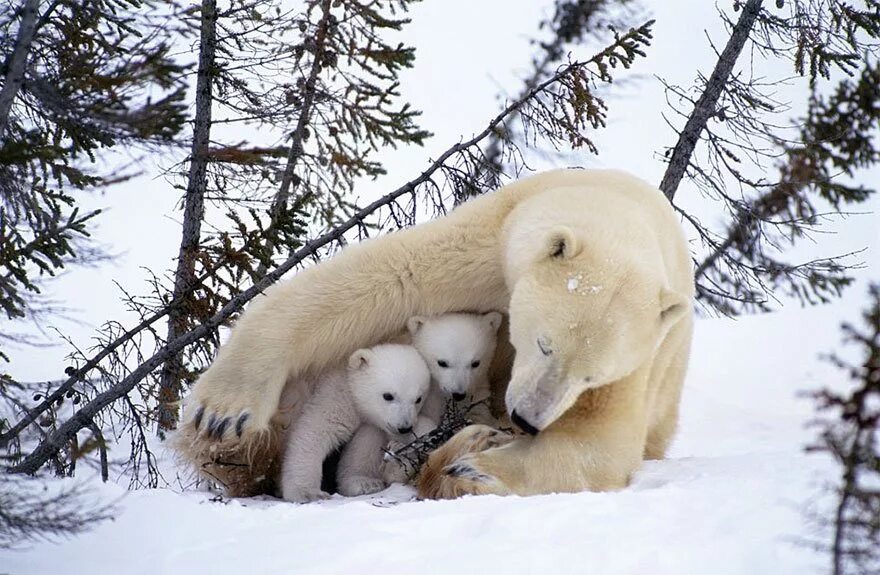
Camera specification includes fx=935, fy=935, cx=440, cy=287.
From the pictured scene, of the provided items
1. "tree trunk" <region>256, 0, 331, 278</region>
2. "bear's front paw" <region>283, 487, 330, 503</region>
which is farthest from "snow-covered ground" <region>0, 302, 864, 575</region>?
"tree trunk" <region>256, 0, 331, 278</region>

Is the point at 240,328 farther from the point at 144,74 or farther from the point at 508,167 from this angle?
the point at 508,167

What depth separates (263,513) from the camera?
10.7 feet

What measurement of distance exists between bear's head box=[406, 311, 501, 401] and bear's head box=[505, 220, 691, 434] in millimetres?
699

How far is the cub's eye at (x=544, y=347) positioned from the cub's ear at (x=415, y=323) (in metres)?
1.18

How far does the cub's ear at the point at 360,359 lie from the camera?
4.70 m

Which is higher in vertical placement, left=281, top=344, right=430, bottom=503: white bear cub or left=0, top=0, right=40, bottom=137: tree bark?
left=0, top=0, right=40, bottom=137: tree bark

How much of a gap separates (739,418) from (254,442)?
22.5 feet

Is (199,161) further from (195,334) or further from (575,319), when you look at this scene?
(575,319)

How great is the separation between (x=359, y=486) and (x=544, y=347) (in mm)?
1333

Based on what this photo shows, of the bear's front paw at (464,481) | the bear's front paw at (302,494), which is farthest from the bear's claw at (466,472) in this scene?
Result: the bear's front paw at (302,494)

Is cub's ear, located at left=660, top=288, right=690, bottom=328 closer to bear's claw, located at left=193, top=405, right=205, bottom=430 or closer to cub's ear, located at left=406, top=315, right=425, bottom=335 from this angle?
cub's ear, located at left=406, top=315, right=425, bottom=335

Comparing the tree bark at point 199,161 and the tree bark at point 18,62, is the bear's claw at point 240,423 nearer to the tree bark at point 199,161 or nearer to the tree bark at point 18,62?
the tree bark at point 18,62

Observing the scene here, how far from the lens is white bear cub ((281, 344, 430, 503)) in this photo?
452cm

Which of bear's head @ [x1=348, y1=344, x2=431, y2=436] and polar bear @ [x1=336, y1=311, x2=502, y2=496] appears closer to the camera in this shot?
bear's head @ [x1=348, y1=344, x2=431, y2=436]
